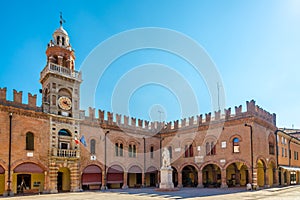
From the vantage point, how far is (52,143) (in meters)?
24.4

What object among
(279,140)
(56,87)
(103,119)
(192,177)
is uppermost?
(56,87)

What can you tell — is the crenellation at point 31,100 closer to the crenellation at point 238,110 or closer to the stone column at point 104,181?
the stone column at point 104,181

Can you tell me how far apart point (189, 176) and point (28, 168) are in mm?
18724

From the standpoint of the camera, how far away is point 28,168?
74.2 ft

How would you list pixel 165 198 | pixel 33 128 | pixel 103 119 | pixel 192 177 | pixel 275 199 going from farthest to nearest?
pixel 192 177 → pixel 103 119 → pixel 33 128 → pixel 165 198 → pixel 275 199

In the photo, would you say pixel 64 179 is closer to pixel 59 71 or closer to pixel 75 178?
pixel 75 178

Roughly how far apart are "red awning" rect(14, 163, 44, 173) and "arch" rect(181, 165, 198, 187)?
16.5 metres

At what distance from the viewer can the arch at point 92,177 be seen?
26531mm

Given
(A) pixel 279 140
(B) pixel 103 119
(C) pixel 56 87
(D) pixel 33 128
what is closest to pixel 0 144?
(D) pixel 33 128

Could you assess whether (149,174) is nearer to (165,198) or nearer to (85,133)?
(85,133)

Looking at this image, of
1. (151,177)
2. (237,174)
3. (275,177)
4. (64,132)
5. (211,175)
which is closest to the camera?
(64,132)

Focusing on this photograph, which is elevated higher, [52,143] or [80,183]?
[52,143]

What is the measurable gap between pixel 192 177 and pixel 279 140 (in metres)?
10.5

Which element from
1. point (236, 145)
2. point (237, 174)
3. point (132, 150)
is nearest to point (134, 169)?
point (132, 150)
